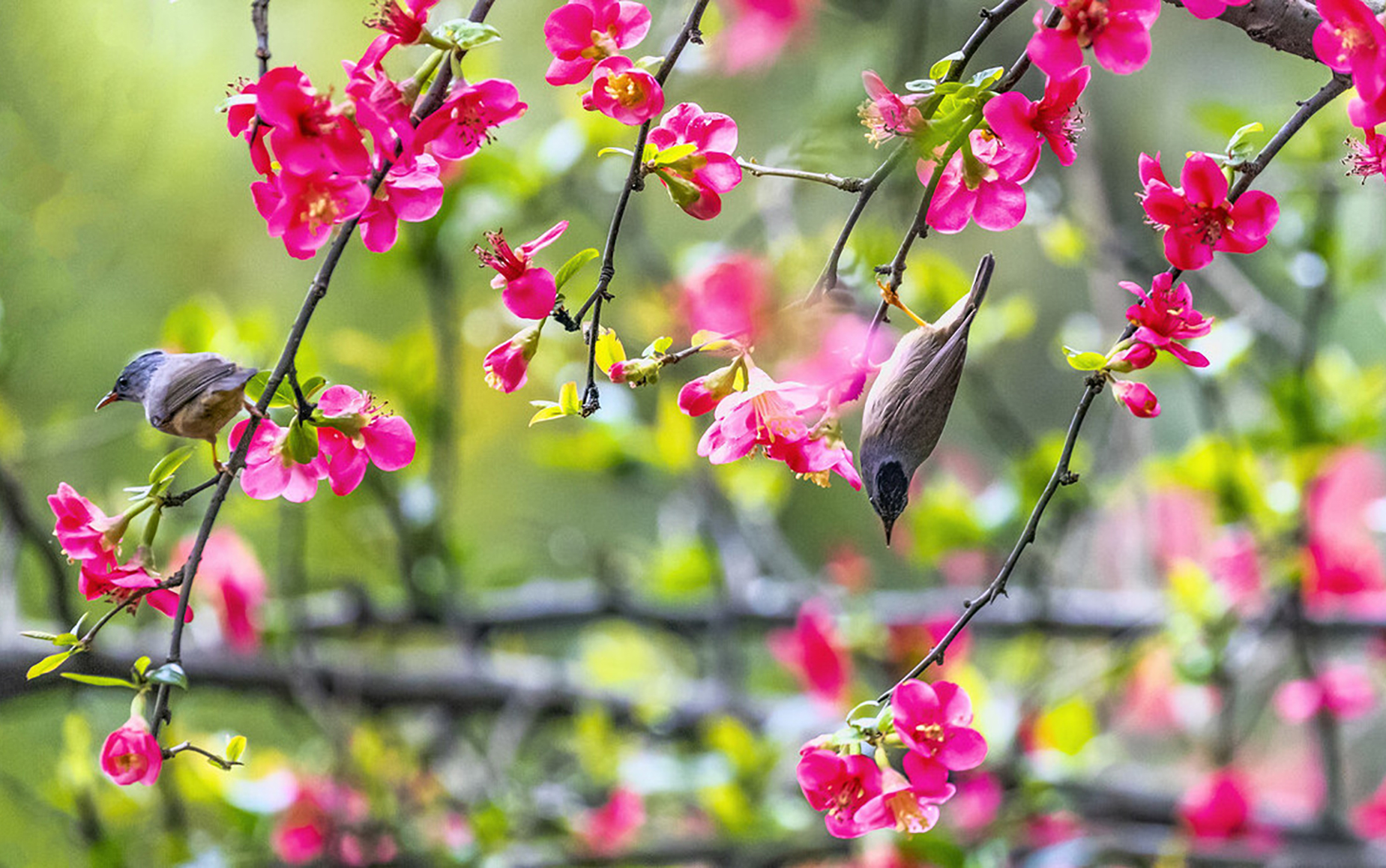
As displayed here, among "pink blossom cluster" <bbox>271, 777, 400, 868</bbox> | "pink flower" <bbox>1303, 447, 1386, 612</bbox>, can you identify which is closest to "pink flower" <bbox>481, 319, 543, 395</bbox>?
"pink blossom cluster" <bbox>271, 777, 400, 868</bbox>

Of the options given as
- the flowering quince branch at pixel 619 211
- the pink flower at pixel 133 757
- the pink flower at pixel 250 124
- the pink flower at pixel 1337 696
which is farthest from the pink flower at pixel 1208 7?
the pink flower at pixel 1337 696

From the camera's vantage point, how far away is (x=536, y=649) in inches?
84.2

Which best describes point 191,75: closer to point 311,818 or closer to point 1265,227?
point 311,818

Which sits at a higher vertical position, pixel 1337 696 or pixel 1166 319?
pixel 1166 319

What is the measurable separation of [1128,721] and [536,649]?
1038 mm

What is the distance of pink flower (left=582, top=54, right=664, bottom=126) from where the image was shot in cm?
30

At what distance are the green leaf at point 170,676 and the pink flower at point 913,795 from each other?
0.61 ft

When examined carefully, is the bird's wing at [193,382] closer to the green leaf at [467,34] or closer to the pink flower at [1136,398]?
the green leaf at [467,34]

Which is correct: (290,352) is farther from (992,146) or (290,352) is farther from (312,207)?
(992,146)

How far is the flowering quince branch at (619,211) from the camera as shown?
0.93 ft

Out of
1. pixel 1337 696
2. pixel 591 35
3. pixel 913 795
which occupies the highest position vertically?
pixel 591 35

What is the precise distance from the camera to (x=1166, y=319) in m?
0.32

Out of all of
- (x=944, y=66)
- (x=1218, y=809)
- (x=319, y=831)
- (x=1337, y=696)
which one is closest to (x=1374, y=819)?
(x=1337, y=696)

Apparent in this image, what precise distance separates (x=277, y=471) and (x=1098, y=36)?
25cm
